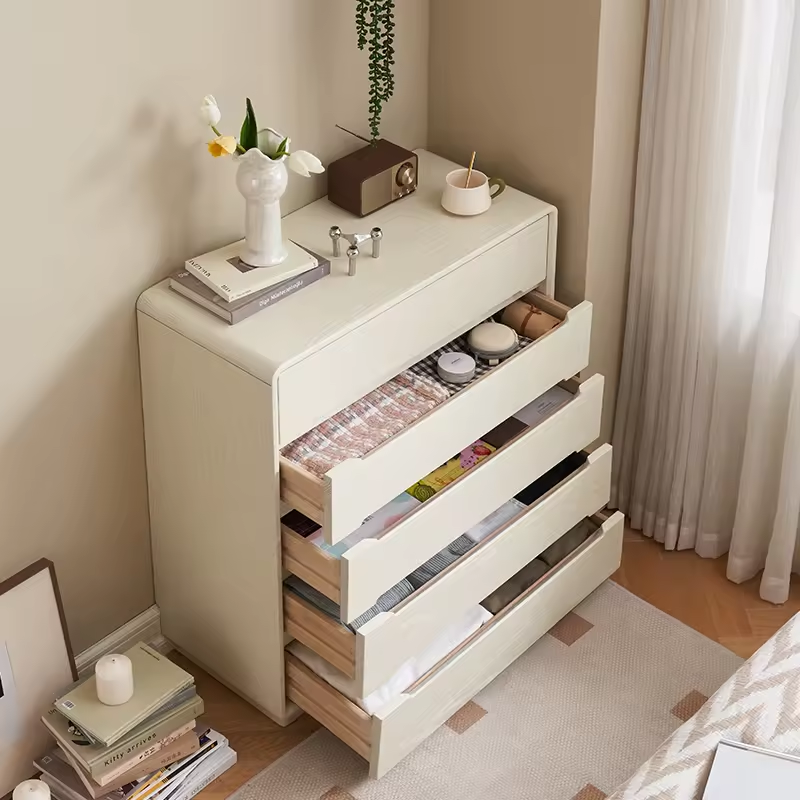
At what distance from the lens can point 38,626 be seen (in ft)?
7.67

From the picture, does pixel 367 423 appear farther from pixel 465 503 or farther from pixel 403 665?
pixel 403 665

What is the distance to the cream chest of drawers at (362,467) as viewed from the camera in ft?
7.00

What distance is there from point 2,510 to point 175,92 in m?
0.78

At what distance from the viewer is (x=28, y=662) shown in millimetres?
2340

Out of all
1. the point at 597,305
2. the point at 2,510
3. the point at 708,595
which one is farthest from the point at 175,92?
the point at 708,595

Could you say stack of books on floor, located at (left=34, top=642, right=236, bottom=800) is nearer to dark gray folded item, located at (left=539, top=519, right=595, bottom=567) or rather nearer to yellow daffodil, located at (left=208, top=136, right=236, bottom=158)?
dark gray folded item, located at (left=539, top=519, right=595, bottom=567)

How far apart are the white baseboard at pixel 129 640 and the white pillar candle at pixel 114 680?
19 cm

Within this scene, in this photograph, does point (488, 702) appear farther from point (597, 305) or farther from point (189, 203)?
point (189, 203)

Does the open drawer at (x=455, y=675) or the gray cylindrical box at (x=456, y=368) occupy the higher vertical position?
the gray cylindrical box at (x=456, y=368)

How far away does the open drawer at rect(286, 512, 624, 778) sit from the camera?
231 centimetres

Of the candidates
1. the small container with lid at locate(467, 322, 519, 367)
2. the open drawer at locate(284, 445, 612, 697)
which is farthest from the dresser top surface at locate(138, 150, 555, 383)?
the open drawer at locate(284, 445, 612, 697)

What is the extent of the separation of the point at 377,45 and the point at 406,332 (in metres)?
0.52

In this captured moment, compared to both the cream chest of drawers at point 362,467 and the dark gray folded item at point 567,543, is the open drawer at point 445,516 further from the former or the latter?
the dark gray folded item at point 567,543

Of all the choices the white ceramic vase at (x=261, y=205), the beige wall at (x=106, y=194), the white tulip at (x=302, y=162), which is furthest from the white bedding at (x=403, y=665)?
the white tulip at (x=302, y=162)
